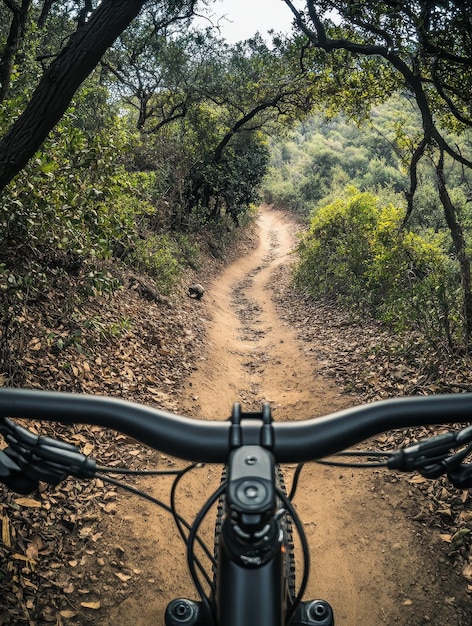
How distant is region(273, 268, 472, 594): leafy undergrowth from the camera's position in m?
4.00

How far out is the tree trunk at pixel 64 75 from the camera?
3.88 m

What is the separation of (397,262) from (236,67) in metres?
9.51

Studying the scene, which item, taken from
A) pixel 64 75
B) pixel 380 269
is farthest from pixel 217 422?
pixel 380 269

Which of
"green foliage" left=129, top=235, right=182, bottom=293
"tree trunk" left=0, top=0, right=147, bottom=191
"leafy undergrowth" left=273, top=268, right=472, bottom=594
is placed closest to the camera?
"tree trunk" left=0, top=0, right=147, bottom=191

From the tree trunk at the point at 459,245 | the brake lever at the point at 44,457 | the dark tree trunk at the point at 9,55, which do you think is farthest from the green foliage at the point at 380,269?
the dark tree trunk at the point at 9,55

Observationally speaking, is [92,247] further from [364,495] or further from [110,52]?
[110,52]

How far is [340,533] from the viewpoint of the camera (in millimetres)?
4109

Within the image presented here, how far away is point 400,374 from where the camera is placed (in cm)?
652

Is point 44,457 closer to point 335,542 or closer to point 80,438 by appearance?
point 335,542

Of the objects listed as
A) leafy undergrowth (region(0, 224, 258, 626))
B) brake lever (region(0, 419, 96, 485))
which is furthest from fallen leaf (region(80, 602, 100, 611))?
brake lever (region(0, 419, 96, 485))

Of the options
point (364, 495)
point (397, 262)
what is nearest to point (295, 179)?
point (397, 262)

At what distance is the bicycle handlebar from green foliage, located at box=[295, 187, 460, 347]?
5.35 m

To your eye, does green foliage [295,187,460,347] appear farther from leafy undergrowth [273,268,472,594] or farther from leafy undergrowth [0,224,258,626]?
leafy undergrowth [0,224,258,626]

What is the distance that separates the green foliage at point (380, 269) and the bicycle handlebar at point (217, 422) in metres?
5.35
